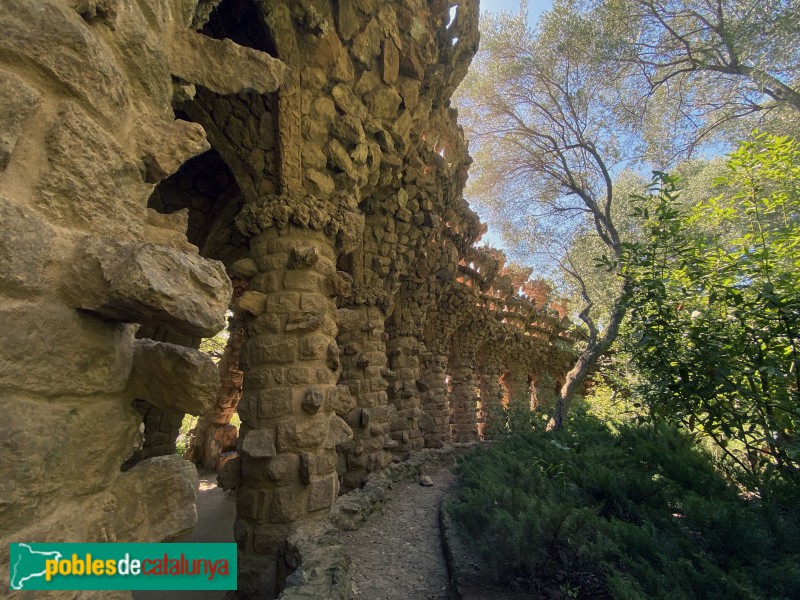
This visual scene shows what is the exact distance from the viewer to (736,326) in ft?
11.2

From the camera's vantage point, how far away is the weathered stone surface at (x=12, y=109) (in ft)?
2.89

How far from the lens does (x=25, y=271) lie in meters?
0.89

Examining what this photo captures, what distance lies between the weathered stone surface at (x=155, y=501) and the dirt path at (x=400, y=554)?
2583 mm

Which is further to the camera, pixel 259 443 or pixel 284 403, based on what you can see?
pixel 284 403

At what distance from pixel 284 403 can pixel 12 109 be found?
3.34 meters

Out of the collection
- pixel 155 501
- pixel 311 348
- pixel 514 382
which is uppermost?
pixel 514 382

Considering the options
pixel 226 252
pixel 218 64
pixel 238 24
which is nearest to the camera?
pixel 218 64

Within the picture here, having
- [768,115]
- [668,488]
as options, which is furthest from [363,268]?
[768,115]

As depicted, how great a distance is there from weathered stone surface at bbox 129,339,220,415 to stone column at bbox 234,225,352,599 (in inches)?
112

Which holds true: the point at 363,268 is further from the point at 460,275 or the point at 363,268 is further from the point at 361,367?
the point at 460,275

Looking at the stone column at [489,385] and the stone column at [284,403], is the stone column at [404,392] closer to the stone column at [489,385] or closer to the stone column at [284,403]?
the stone column at [284,403]

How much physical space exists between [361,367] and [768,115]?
901cm

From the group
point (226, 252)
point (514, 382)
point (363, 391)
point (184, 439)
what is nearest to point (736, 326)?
point (363, 391)

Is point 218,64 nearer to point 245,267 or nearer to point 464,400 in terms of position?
point 245,267
